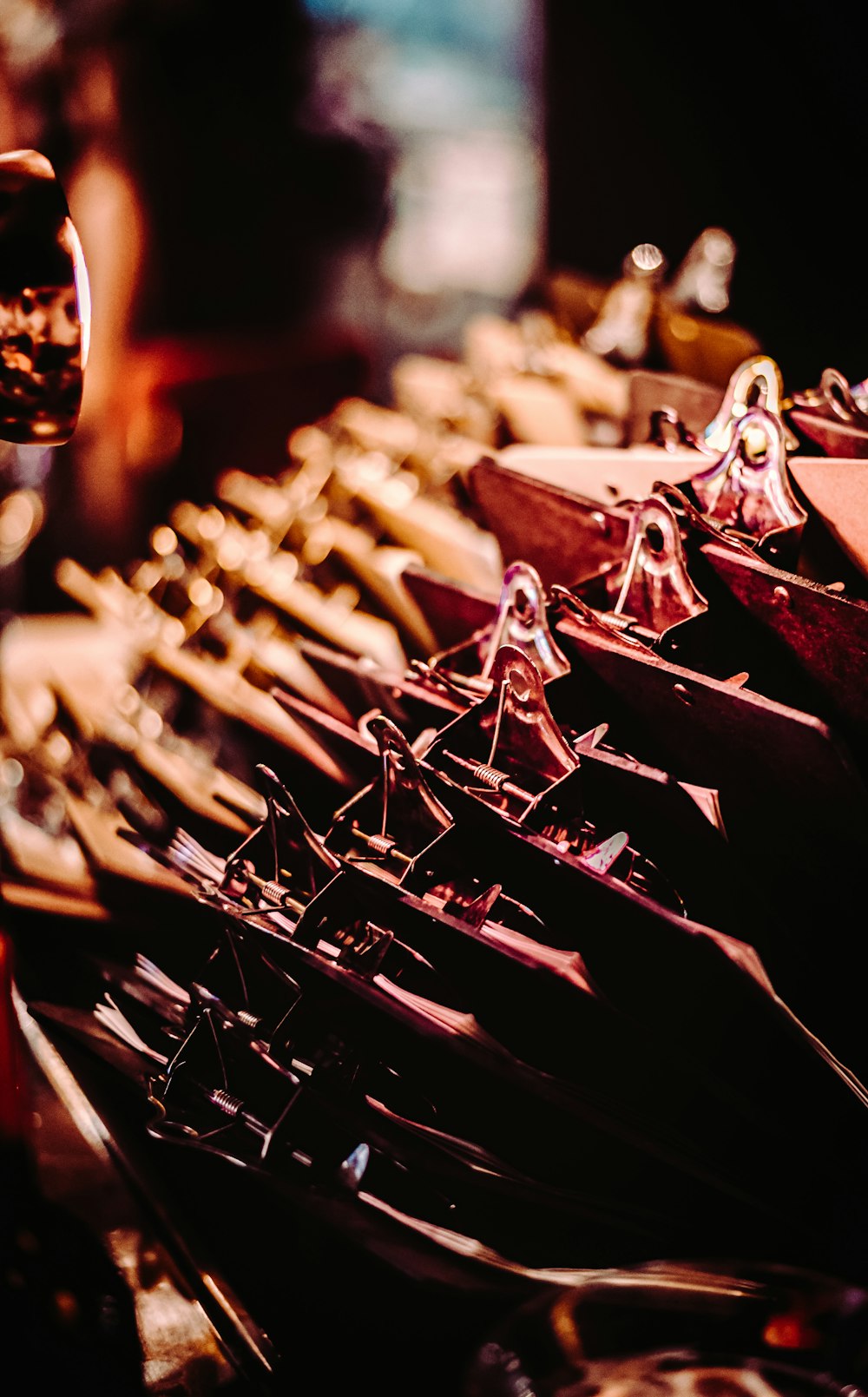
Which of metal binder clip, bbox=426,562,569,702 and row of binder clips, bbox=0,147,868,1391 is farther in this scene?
metal binder clip, bbox=426,562,569,702

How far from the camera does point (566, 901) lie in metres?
0.74

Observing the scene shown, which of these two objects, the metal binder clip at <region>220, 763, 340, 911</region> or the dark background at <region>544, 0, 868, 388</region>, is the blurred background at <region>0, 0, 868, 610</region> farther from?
the metal binder clip at <region>220, 763, 340, 911</region>

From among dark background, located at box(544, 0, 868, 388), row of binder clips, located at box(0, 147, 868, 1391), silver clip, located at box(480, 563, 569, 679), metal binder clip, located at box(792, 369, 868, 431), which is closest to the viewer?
row of binder clips, located at box(0, 147, 868, 1391)

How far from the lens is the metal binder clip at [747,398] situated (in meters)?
0.89

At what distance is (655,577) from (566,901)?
28 centimetres

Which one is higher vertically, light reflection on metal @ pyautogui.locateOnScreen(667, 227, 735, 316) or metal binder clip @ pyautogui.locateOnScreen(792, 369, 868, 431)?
light reflection on metal @ pyautogui.locateOnScreen(667, 227, 735, 316)

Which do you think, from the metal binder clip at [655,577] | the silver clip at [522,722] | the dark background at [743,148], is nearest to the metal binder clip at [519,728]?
the silver clip at [522,722]

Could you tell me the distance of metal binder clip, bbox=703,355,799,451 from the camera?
89 centimetres

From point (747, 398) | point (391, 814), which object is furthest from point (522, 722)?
point (747, 398)

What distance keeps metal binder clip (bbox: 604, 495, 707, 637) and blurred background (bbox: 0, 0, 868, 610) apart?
0.72 metres

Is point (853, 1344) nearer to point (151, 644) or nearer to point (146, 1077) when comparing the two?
point (146, 1077)

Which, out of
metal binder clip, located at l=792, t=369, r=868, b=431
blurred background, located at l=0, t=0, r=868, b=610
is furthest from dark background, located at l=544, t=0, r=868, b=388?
metal binder clip, located at l=792, t=369, r=868, b=431

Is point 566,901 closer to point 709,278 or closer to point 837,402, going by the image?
point 837,402

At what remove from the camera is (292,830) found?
0.85 m
